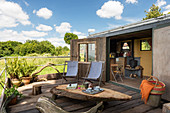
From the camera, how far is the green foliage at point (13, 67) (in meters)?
4.63

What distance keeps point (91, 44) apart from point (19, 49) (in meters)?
25.1

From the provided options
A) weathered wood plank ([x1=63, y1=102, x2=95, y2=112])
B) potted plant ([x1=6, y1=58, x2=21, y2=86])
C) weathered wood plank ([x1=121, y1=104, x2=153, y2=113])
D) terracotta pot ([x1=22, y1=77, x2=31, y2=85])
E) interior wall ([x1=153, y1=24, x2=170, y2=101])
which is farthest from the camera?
terracotta pot ([x1=22, y1=77, x2=31, y2=85])

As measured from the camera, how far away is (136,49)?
6.95m

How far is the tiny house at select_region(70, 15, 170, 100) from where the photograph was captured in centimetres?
323

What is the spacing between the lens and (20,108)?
2.77m

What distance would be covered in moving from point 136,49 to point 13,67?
246 inches

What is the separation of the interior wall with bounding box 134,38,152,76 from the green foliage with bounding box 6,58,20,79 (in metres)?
6.08

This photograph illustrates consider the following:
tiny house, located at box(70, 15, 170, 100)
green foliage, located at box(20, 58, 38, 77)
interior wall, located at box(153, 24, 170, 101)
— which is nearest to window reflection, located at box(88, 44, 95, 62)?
tiny house, located at box(70, 15, 170, 100)

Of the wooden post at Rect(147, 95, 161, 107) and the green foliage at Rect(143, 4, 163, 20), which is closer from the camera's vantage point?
the wooden post at Rect(147, 95, 161, 107)

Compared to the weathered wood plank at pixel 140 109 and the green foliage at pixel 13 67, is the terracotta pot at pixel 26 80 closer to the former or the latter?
the green foliage at pixel 13 67

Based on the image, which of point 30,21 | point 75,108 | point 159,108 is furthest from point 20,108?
point 30,21

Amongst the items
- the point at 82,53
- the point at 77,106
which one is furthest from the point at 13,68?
the point at 77,106

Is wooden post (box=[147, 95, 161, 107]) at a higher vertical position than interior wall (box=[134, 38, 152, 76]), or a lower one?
lower

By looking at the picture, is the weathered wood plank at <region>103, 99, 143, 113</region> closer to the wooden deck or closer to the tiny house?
the wooden deck
